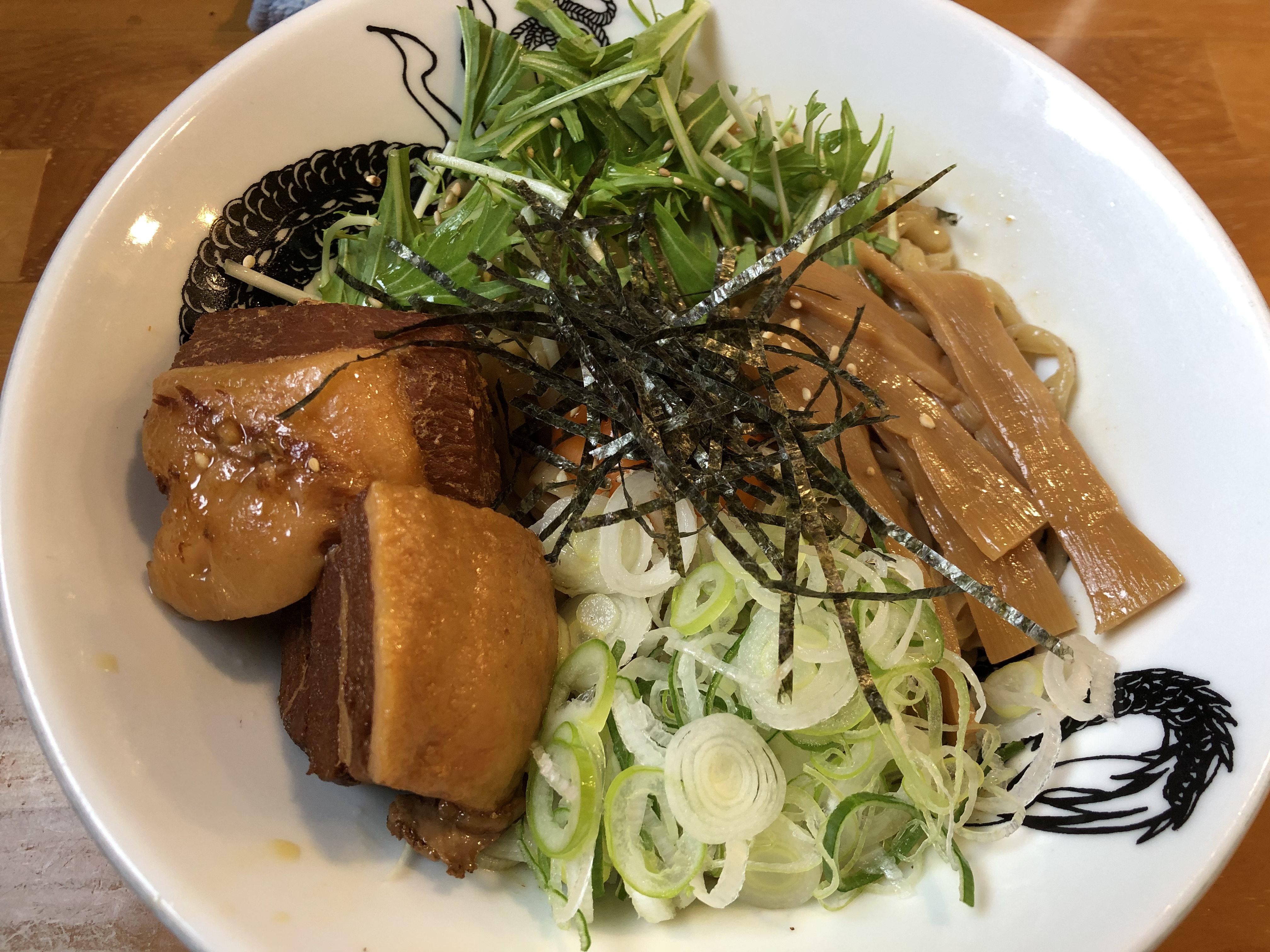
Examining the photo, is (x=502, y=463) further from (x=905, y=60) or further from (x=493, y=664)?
(x=905, y=60)

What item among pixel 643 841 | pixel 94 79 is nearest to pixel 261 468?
pixel 643 841

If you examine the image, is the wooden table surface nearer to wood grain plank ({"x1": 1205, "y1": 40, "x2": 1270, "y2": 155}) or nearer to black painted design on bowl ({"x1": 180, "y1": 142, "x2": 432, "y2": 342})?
wood grain plank ({"x1": 1205, "y1": 40, "x2": 1270, "y2": 155})

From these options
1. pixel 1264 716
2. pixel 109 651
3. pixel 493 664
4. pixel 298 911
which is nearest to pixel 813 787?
pixel 493 664

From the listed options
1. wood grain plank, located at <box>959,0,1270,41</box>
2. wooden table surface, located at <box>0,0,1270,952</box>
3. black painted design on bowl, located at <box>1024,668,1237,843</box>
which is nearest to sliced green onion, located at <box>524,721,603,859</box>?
black painted design on bowl, located at <box>1024,668,1237,843</box>

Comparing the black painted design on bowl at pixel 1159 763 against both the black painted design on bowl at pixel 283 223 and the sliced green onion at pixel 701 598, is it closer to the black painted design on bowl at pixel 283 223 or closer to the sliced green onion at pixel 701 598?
the sliced green onion at pixel 701 598

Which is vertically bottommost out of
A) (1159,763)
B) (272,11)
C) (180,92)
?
(180,92)

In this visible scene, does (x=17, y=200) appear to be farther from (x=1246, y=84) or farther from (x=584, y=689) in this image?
(x=1246, y=84)
